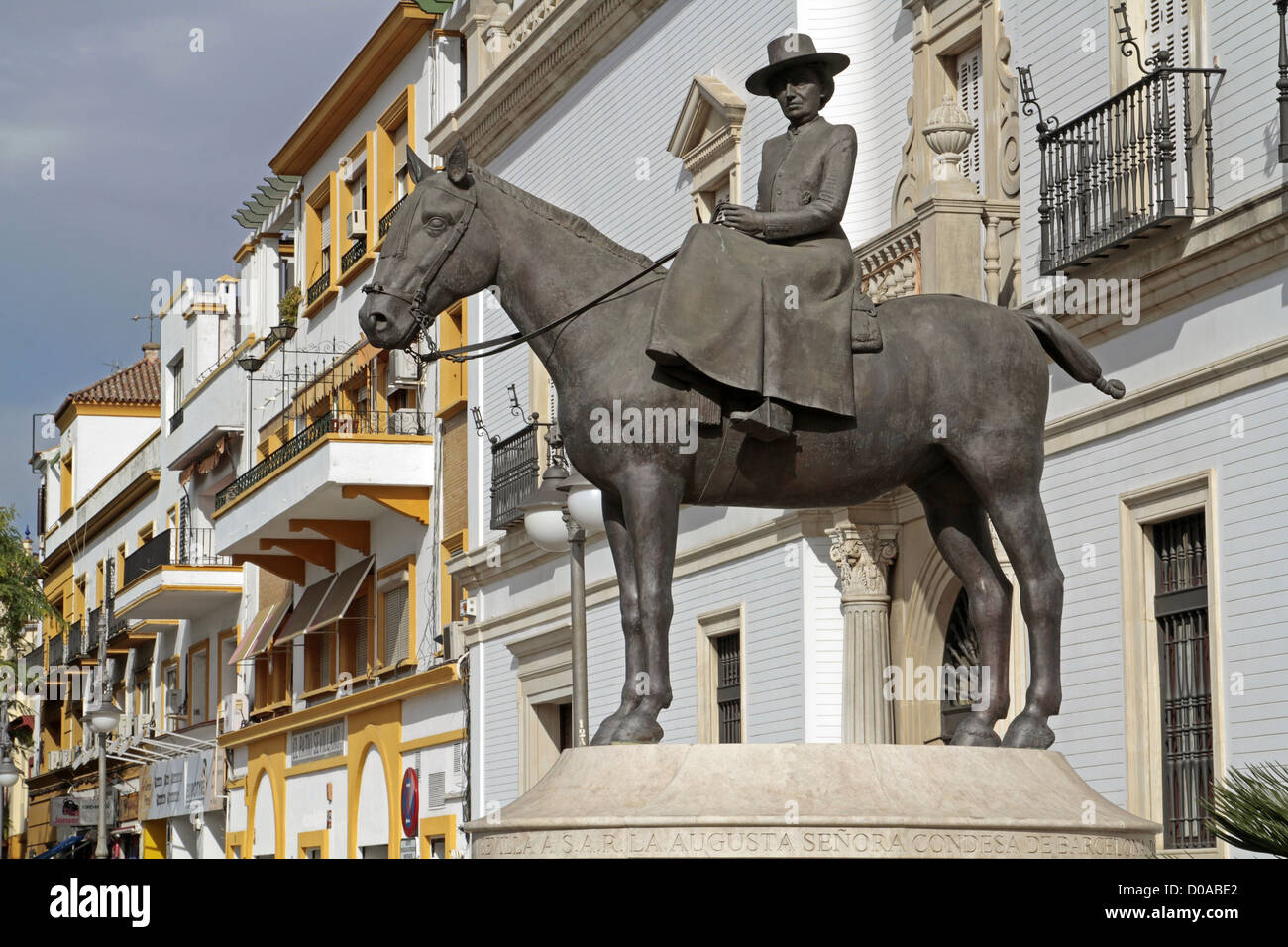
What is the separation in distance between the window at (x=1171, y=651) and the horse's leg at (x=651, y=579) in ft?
26.0

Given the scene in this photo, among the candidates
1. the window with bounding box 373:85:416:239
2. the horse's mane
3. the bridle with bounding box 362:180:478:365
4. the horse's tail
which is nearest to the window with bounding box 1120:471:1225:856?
the horse's tail

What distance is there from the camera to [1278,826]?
7.93m

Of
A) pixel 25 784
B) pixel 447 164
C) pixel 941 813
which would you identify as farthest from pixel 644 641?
pixel 25 784

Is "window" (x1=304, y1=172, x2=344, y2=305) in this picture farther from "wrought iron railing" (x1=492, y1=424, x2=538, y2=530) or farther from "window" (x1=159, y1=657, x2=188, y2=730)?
"window" (x1=159, y1=657, x2=188, y2=730)

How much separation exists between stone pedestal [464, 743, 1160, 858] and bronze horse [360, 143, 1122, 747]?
33 cm

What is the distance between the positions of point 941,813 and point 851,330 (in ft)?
6.47

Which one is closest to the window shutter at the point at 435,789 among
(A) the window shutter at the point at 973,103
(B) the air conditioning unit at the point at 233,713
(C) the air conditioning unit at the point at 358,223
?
(C) the air conditioning unit at the point at 358,223

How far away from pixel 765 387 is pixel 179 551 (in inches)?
1642

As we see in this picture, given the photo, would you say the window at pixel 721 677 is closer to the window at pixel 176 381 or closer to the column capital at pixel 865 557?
the column capital at pixel 865 557

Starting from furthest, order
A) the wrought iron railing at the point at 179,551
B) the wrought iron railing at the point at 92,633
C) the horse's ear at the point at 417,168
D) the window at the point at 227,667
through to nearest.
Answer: the wrought iron railing at the point at 92,633
the wrought iron railing at the point at 179,551
the window at the point at 227,667
the horse's ear at the point at 417,168

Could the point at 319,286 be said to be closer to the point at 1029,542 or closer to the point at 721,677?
the point at 721,677

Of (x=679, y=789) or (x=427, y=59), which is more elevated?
(x=427, y=59)

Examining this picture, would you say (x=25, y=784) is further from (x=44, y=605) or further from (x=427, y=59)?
(x=427, y=59)

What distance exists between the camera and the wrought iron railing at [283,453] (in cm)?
3525
